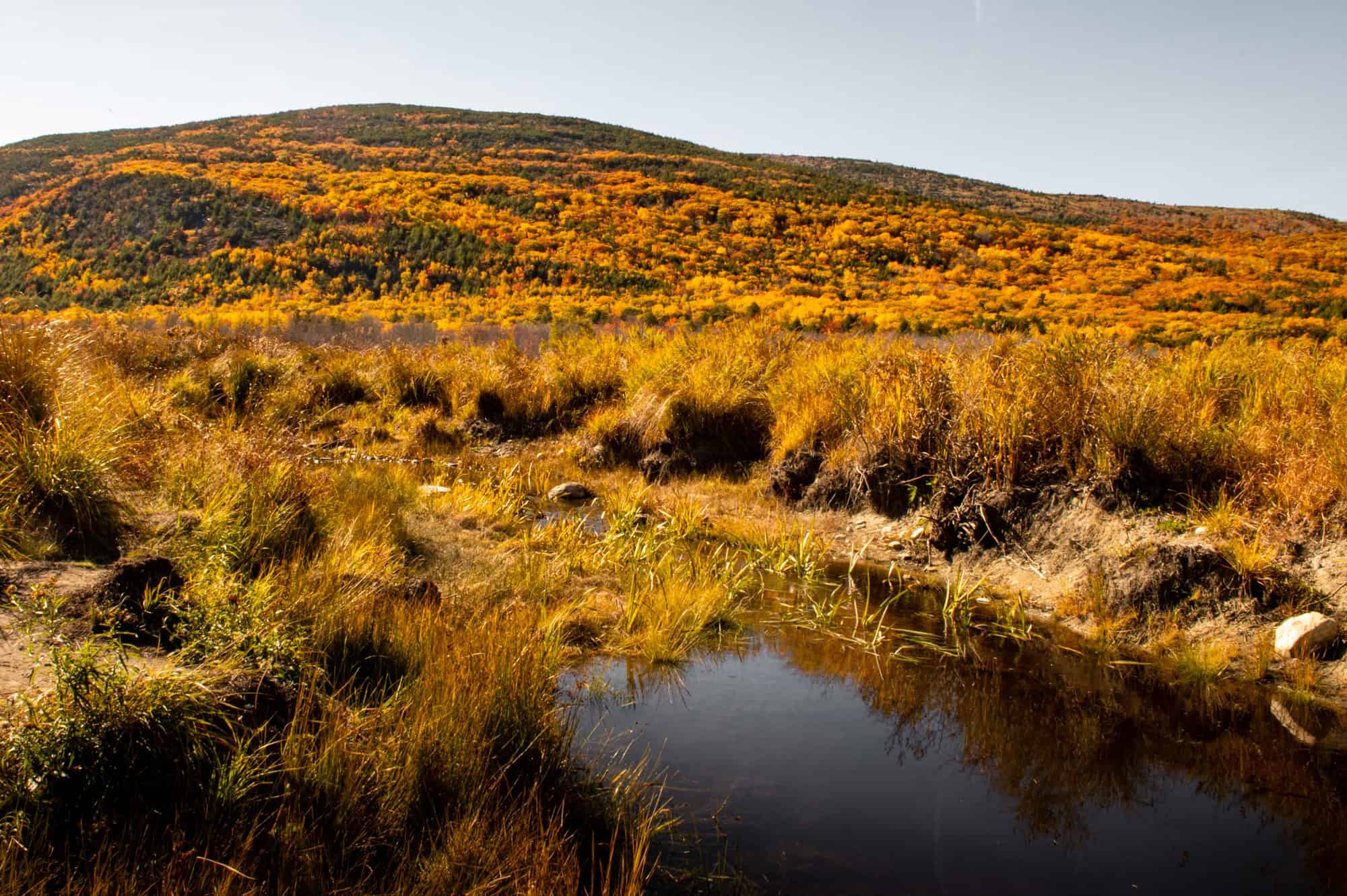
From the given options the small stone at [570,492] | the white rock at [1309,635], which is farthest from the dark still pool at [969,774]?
the small stone at [570,492]

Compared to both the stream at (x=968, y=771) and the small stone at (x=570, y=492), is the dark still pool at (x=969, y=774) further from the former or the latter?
the small stone at (x=570, y=492)

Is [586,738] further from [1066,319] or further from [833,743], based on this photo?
[1066,319]

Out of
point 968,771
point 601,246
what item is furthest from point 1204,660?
point 601,246

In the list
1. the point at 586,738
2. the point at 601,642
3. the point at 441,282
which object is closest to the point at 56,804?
the point at 586,738

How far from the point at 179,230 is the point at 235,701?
144 ft

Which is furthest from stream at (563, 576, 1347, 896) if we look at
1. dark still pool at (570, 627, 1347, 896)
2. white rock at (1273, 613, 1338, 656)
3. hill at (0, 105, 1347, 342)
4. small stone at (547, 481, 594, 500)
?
hill at (0, 105, 1347, 342)

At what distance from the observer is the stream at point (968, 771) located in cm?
260

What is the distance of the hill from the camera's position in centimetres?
2377

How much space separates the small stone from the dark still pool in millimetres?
3466

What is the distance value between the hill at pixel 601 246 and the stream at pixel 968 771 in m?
14.0

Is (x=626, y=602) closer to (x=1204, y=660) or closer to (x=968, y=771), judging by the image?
(x=968, y=771)

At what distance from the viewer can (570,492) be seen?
7.46 meters

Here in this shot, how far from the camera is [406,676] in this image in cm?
300

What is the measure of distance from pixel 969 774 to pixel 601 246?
34696mm
